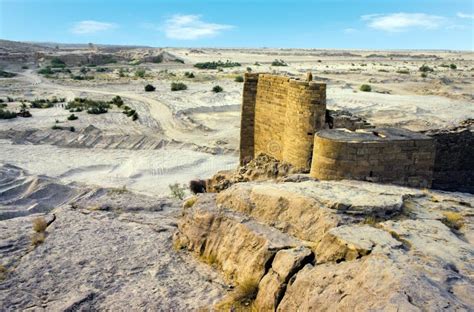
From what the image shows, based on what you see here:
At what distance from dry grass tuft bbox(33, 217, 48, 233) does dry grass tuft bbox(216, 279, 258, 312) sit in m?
4.96

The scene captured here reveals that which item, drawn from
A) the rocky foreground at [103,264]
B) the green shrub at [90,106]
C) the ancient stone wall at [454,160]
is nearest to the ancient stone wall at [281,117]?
the ancient stone wall at [454,160]

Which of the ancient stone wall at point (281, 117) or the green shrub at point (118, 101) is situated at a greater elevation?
the ancient stone wall at point (281, 117)

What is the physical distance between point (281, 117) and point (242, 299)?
6.14m

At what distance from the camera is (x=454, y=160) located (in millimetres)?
10578

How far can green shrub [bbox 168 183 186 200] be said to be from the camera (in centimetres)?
1441

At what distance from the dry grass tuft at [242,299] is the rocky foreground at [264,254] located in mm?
18

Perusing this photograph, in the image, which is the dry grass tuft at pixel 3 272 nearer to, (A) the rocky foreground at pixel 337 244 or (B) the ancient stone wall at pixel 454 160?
(A) the rocky foreground at pixel 337 244

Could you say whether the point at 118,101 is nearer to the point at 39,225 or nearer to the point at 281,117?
the point at 281,117

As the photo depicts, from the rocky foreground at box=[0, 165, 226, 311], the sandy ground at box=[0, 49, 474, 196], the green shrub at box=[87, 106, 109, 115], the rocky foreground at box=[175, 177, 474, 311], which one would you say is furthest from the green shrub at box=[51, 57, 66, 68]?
the rocky foreground at box=[175, 177, 474, 311]

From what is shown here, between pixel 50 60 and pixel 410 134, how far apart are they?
71945 millimetres

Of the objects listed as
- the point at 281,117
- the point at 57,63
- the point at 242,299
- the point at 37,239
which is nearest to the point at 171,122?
the point at 281,117

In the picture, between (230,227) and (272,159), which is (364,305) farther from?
(272,159)

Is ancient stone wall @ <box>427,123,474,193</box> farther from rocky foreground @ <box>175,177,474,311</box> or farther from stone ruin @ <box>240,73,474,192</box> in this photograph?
rocky foreground @ <box>175,177,474,311</box>

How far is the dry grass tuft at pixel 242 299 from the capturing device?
648 centimetres
